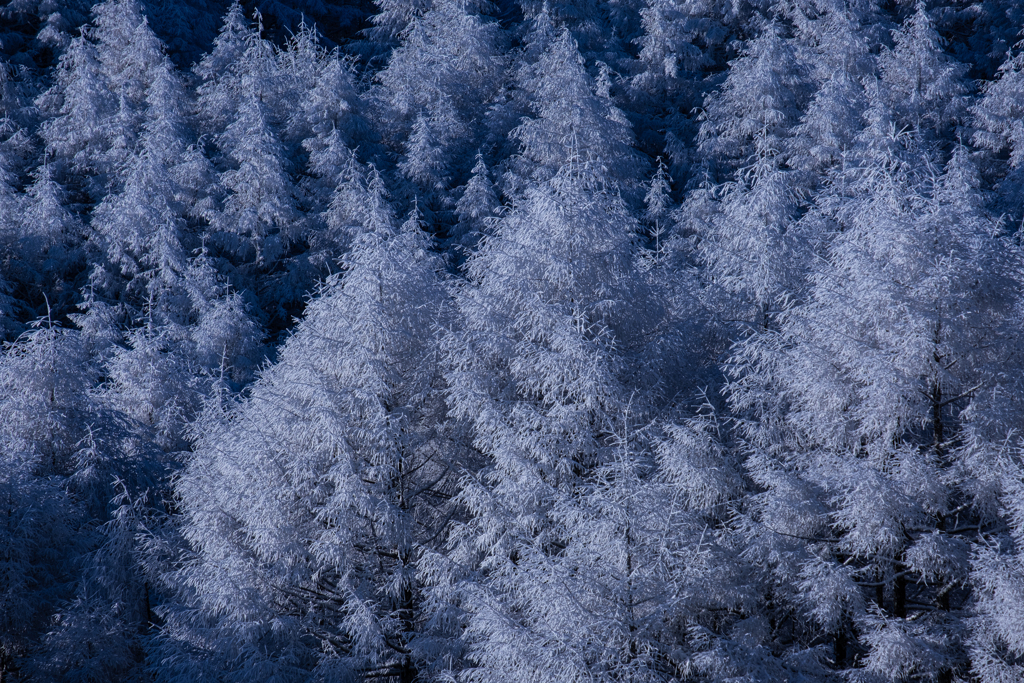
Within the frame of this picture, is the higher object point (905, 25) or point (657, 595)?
point (905, 25)

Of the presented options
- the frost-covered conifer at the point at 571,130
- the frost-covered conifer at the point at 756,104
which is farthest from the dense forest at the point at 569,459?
the frost-covered conifer at the point at 571,130

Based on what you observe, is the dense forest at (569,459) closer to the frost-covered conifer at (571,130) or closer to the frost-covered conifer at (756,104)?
the frost-covered conifer at (756,104)

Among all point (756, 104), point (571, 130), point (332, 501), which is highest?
point (756, 104)

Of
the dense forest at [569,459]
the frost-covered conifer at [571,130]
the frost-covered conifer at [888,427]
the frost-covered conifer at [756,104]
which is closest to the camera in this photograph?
the dense forest at [569,459]

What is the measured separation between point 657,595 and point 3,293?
19106mm

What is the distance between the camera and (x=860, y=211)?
48.3ft

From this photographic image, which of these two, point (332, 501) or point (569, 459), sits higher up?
point (569, 459)

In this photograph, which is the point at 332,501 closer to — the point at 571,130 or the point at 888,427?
the point at 888,427

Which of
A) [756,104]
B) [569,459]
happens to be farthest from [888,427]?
[756,104]

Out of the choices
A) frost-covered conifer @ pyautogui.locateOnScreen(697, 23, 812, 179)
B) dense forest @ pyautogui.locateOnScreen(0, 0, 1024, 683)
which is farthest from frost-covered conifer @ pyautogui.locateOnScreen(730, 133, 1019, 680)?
frost-covered conifer @ pyautogui.locateOnScreen(697, 23, 812, 179)

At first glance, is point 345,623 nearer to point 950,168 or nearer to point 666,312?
point 666,312

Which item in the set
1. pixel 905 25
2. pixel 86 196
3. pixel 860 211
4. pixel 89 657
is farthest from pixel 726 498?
pixel 86 196

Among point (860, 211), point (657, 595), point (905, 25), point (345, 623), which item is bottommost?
point (345, 623)

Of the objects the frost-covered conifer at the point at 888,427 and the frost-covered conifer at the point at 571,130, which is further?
the frost-covered conifer at the point at 571,130
